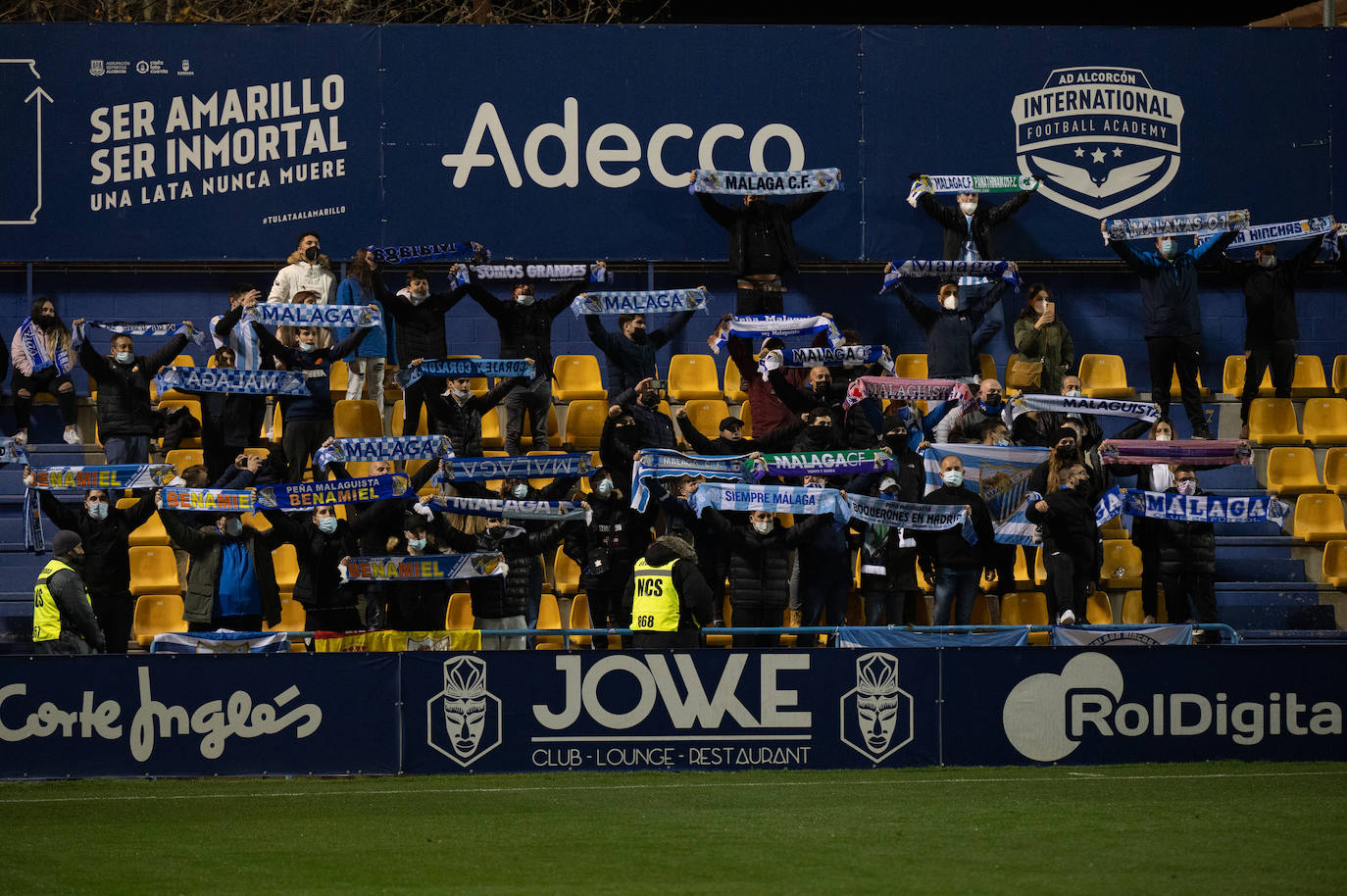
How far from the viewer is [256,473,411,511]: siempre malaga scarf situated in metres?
16.8

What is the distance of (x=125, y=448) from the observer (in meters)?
18.8

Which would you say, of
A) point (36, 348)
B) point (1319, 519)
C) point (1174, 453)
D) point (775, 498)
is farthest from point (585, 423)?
point (1319, 519)

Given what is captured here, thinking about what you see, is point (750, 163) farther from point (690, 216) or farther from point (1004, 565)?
point (1004, 565)

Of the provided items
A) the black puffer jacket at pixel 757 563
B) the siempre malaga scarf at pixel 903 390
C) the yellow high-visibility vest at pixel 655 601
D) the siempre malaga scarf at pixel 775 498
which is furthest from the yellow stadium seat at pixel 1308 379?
the yellow high-visibility vest at pixel 655 601

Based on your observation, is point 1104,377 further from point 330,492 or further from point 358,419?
point 330,492

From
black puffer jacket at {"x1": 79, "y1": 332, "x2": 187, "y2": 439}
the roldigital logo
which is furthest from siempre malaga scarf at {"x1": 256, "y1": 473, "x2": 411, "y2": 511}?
the roldigital logo

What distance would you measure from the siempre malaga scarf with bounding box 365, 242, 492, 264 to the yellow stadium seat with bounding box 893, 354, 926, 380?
560 cm

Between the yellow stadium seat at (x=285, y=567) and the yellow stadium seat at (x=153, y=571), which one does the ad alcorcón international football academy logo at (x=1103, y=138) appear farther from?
the yellow stadium seat at (x=153, y=571)

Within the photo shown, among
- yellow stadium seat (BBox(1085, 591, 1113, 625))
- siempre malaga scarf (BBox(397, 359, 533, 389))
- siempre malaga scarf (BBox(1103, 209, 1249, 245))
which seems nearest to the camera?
yellow stadium seat (BBox(1085, 591, 1113, 625))

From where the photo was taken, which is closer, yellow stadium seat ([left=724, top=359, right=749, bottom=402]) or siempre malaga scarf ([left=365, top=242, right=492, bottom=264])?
siempre malaga scarf ([left=365, top=242, right=492, bottom=264])

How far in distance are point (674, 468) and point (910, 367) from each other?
5.87 metres

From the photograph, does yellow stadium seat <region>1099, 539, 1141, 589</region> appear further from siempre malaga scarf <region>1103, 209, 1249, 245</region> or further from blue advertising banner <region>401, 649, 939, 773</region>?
blue advertising banner <region>401, 649, 939, 773</region>

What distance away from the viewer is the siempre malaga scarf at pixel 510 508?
17.1m

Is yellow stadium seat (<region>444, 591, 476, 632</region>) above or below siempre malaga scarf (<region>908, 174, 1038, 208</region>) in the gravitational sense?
below
